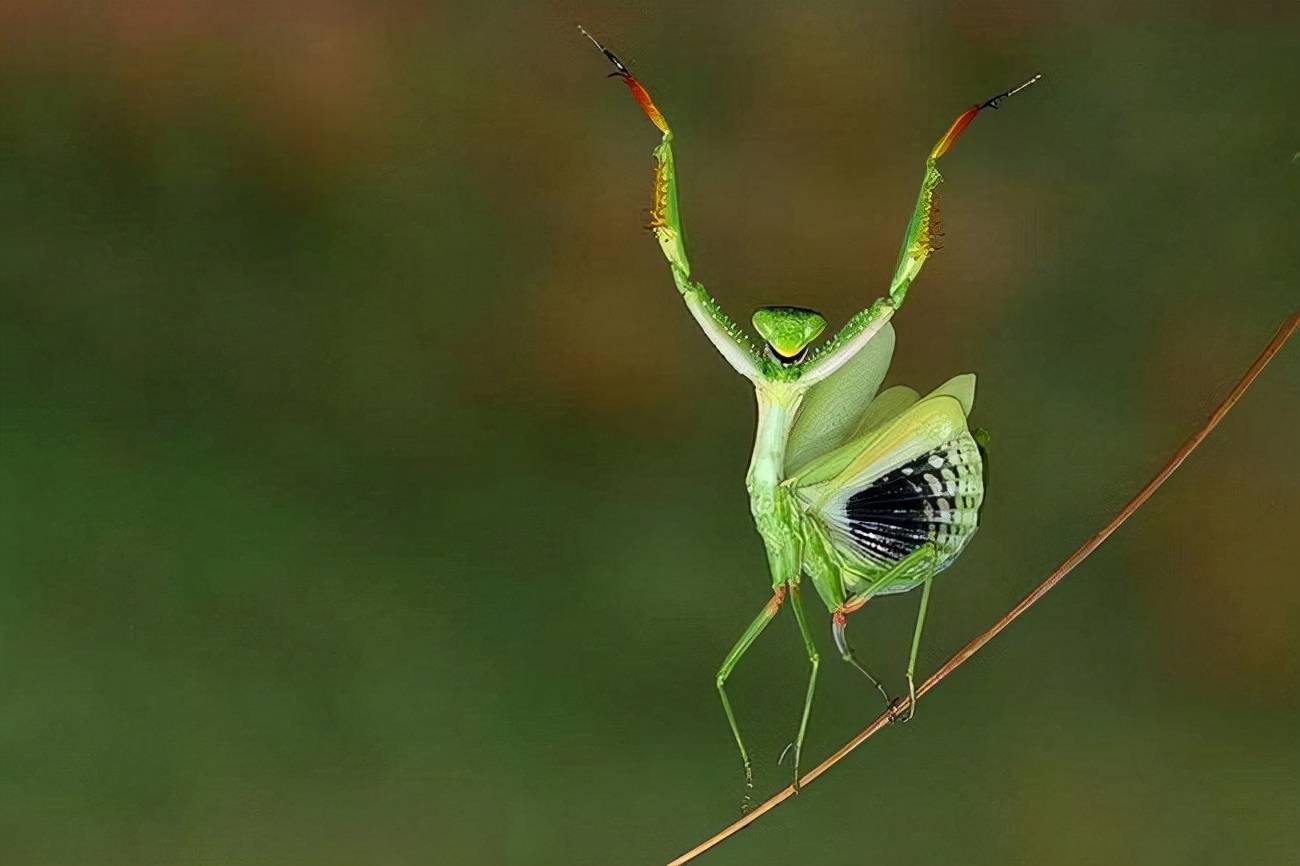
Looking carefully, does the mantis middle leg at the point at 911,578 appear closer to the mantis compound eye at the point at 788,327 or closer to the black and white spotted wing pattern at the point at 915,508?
the black and white spotted wing pattern at the point at 915,508

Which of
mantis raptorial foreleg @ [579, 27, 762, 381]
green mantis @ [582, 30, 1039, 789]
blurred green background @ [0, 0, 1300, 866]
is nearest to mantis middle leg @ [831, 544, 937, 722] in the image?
green mantis @ [582, 30, 1039, 789]

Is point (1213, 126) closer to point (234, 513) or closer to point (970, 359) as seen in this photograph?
point (970, 359)

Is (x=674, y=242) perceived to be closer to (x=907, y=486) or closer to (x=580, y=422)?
(x=907, y=486)

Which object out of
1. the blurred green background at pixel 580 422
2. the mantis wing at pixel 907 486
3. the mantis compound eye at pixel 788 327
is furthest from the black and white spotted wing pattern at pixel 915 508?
the blurred green background at pixel 580 422

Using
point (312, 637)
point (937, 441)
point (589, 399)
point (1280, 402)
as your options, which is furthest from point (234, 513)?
point (1280, 402)

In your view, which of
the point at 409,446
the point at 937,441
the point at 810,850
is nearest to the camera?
the point at 937,441

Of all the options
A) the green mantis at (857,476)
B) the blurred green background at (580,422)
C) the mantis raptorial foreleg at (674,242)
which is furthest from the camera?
the blurred green background at (580,422)
